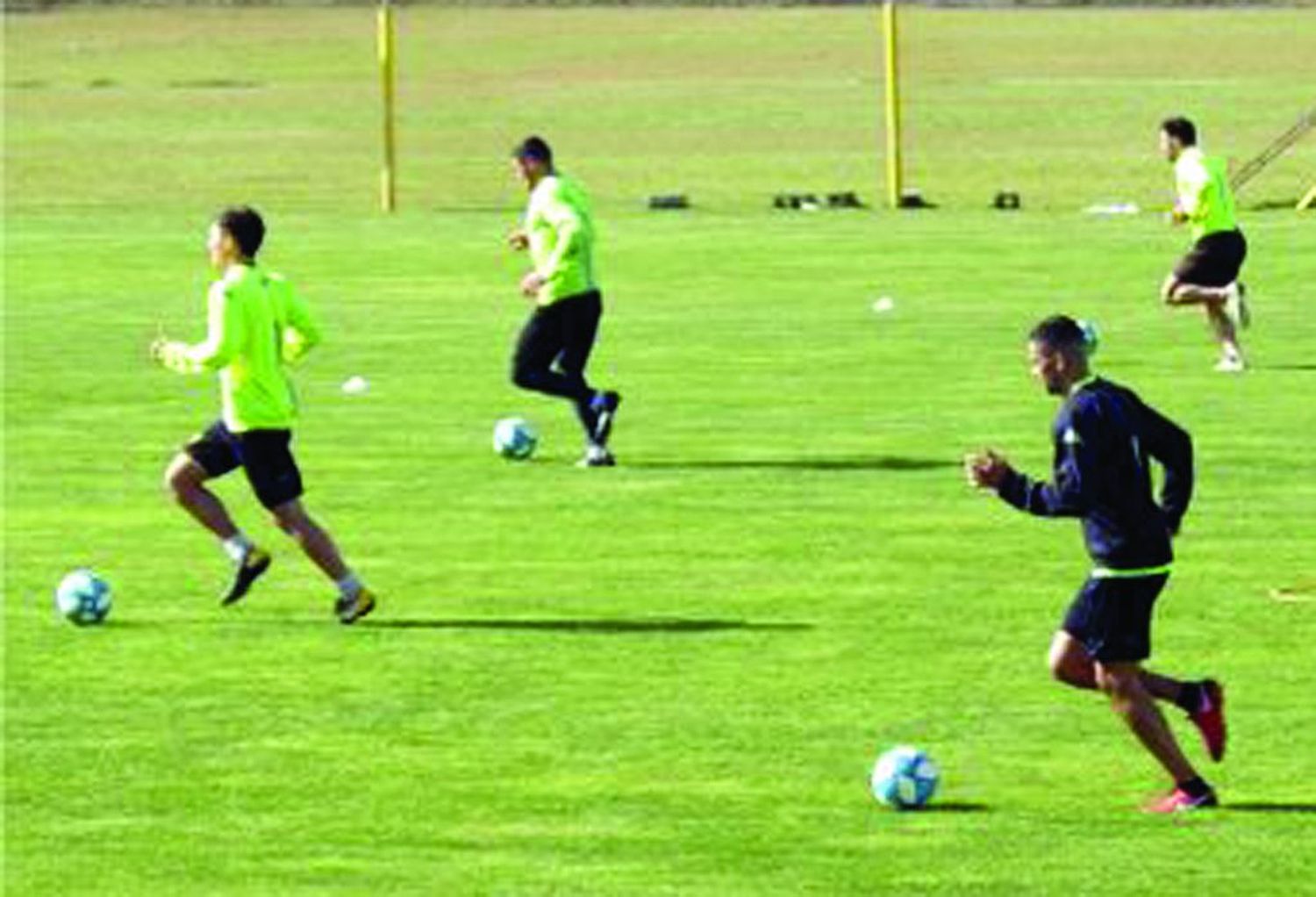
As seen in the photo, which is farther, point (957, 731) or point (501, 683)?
point (501, 683)

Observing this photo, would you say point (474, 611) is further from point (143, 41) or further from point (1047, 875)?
point (143, 41)

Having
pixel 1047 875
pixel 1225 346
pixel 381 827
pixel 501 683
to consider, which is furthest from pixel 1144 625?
pixel 1225 346

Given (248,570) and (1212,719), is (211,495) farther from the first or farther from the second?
(1212,719)

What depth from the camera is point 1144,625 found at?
19297mm

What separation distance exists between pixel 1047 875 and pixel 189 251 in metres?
35.3

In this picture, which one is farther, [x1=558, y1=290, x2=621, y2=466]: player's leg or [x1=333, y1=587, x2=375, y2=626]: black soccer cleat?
[x1=558, y1=290, x2=621, y2=466]: player's leg

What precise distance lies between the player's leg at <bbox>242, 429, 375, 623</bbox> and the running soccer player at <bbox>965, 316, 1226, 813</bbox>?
252 inches

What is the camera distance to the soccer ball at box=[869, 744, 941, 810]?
1969 cm

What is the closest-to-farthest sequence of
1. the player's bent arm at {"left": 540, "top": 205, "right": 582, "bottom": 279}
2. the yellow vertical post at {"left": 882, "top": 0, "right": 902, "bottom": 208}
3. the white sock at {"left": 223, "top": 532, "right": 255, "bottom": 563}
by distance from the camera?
the white sock at {"left": 223, "top": 532, "right": 255, "bottom": 563} < the player's bent arm at {"left": 540, "top": 205, "right": 582, "bottom": 279} < the yellow vertical post at {"left": 882, "top": 0, "right": 902, "bottom": 208}

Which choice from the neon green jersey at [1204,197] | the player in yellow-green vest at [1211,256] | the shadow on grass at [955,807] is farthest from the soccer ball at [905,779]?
the neon green jersey at [1204,197]

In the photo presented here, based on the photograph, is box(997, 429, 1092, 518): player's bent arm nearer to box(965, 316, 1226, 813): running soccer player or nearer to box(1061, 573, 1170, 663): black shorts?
box(965, 316, 1226, 813): running soccer player

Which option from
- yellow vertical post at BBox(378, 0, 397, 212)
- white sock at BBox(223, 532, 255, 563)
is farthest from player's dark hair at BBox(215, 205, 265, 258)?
yellow vertical post at BBox(378, 0, 397, 212)

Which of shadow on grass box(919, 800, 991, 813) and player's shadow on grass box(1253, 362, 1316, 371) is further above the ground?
shadow on grass box(919, 800, 991, 813)

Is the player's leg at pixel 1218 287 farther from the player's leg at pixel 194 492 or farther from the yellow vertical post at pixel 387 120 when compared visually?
the yellow vertical post at pixel 387 120
